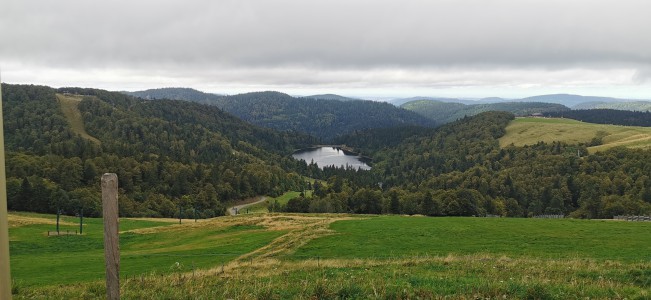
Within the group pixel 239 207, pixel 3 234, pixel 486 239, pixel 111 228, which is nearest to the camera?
pixel 3 234

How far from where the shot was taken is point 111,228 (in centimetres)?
743

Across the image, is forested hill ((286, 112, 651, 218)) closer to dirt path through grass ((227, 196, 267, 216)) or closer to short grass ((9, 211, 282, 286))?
dirt path through grass ((227, 196, 267, 216))

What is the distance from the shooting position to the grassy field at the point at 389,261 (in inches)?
480

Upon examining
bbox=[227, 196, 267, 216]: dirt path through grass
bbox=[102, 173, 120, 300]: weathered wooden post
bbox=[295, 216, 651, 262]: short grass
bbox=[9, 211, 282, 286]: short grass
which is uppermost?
bbox=[102, 173, 120, 300]: weathered wooden post

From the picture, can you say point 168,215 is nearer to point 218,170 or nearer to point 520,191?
point 218,170

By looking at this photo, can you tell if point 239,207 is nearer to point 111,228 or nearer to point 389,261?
point 389,261

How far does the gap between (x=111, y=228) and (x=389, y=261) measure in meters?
17.5

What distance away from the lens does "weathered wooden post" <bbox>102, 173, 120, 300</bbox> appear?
23.4 feet

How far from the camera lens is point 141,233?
56562mm

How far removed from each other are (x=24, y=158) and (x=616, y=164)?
183 m

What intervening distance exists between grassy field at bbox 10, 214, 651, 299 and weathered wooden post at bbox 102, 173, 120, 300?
4219 millimetres

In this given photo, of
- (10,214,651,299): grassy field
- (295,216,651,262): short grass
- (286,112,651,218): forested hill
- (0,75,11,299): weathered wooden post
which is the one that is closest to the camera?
(0,75,11,299): weathered wooden post

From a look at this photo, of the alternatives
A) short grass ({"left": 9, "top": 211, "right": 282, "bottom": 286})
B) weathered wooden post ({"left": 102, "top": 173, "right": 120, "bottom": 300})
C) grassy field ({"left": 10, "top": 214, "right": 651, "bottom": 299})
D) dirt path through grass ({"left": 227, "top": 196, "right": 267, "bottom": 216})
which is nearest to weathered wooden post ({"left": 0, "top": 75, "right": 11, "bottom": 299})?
weathered wooden post ({"left": 102, "top": 173, "right": 120, "bottom": 300})

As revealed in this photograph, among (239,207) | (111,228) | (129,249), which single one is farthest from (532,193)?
(111,228)
